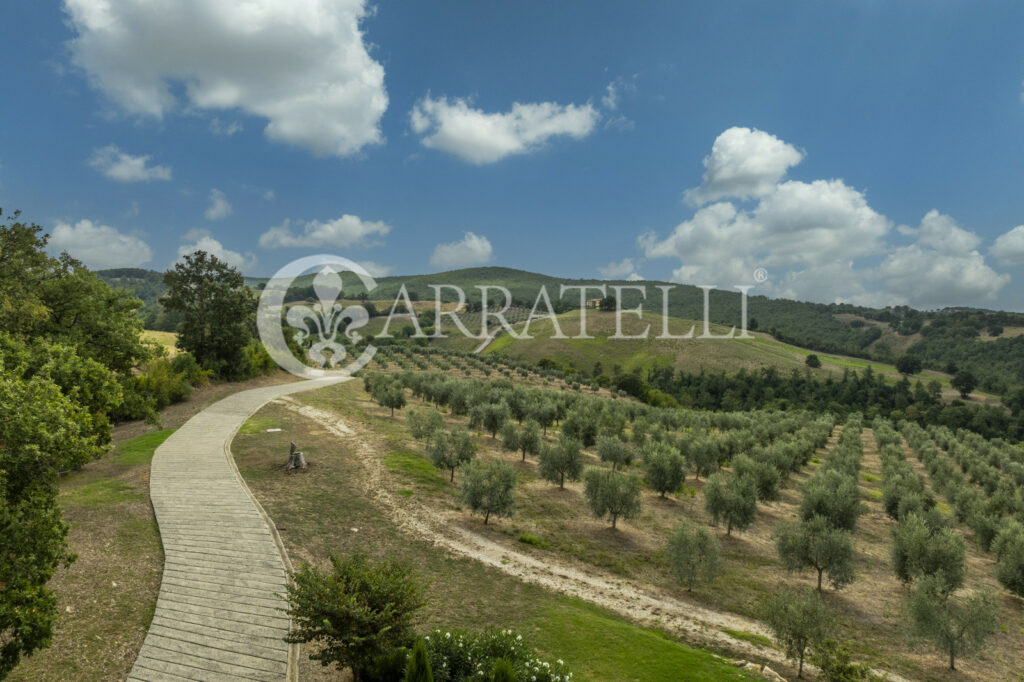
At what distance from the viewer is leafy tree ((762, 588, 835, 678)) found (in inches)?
608

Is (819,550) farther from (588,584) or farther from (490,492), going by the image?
(490,492)

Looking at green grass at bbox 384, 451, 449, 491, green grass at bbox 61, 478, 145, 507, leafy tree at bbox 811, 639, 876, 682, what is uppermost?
green grass at bbox 61, 478, 145, 507

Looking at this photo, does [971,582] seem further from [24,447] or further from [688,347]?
[688,347]

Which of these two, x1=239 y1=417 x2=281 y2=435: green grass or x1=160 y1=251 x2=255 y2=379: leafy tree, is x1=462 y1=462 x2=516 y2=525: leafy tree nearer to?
x1=239 y1=417 x2=281 y2=435: green grass

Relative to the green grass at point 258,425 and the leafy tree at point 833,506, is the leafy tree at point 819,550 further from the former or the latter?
the green grass at point 258,425

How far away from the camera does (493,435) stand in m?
45.8

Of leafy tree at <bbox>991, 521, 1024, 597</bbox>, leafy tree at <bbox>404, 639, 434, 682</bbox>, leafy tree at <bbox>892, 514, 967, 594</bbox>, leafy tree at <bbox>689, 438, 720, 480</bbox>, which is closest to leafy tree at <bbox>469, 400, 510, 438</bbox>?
leafy tree at <bbox>689, 438, 720, 480</bbox>

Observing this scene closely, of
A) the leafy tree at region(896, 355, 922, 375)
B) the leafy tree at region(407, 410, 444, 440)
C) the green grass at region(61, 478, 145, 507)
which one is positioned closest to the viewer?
the green grass at region(61, 478, 145, 507)

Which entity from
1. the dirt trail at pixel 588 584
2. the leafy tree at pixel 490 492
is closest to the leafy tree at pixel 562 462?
the leafy tree at pixel 490 492

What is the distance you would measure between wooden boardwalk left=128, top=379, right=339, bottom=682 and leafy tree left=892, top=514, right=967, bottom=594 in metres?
29.2

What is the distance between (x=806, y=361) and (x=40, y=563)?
17942 centimetres

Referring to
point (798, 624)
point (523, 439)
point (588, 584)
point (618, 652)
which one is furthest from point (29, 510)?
point (523, 439)

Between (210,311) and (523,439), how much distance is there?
1574 inches

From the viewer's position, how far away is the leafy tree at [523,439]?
3853 cm
